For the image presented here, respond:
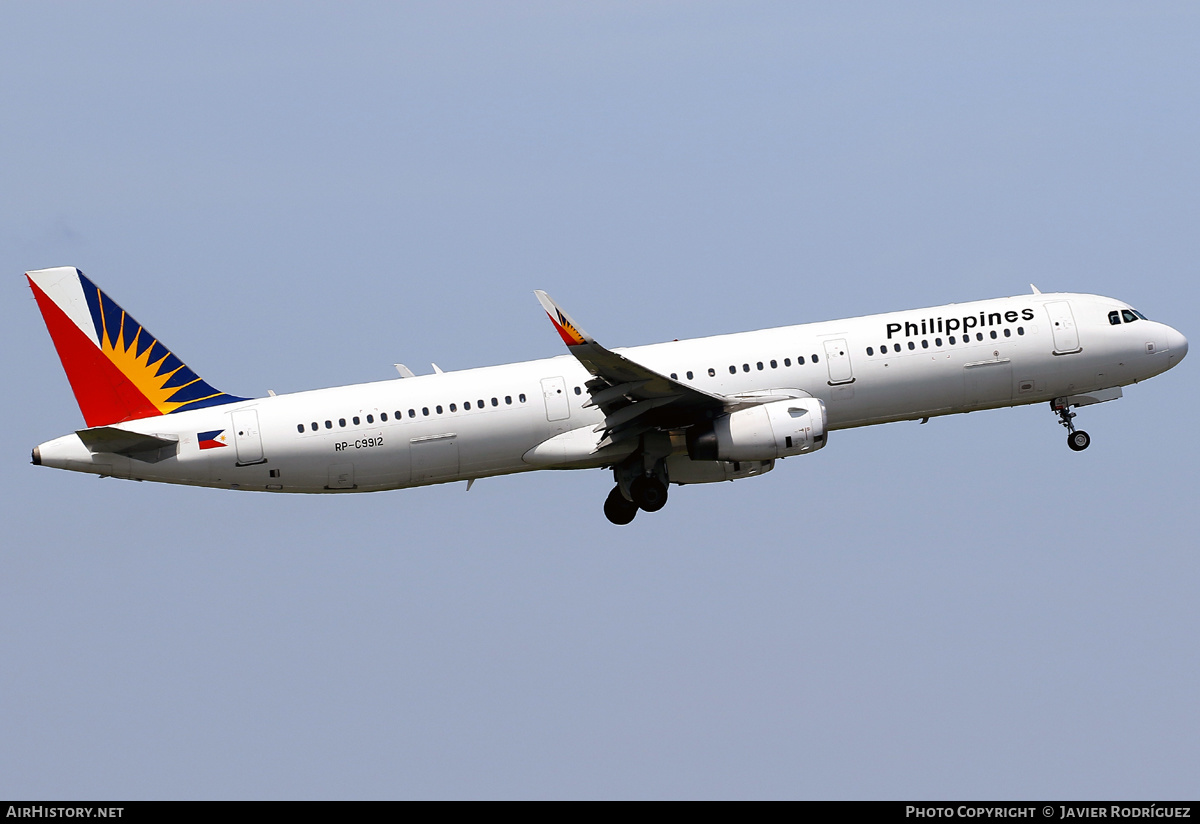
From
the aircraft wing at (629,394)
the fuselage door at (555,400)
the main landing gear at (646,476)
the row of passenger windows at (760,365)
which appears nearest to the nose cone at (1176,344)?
the row of passenger windows at (760,365)

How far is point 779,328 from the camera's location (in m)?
46.2

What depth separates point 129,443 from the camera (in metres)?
42.8

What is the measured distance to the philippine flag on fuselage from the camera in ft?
142

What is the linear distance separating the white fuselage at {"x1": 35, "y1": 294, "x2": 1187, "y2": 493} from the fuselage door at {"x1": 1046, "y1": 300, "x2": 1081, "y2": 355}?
43 mm

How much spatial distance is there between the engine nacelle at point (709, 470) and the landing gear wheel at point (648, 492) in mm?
838

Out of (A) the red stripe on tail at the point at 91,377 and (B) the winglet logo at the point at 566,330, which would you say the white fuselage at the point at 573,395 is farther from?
(B) the winglet logo at the point at 566,330

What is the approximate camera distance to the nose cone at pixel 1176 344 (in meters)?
48.2

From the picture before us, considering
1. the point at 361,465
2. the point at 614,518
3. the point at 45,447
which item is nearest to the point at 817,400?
the point at 614,518

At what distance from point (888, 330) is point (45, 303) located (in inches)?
975

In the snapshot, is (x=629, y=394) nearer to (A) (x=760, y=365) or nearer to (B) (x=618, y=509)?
(A) (x=760, y=365)

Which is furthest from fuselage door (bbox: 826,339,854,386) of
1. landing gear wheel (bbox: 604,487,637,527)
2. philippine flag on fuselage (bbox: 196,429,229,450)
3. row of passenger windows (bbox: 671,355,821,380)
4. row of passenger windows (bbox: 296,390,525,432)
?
philippine flag on fuselage (bbox: 196,429,229,450)

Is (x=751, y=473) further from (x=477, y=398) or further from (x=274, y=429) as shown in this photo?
(x=274, y=429)

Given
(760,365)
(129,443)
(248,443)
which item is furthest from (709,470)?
(129,443)

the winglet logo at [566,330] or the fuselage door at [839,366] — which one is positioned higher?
the winglet logo at [566,330]
